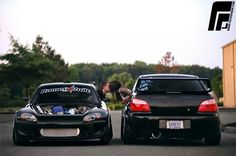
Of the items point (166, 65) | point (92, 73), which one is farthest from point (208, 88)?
point (92, 73)

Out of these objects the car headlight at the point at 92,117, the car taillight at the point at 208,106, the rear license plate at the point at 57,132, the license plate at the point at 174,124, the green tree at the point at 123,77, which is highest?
the green tree at the point at 123,77

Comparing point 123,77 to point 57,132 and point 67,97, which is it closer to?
point 67,97

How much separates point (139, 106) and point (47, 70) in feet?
166

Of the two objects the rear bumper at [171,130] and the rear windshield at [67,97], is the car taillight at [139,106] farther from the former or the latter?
the rear windshield at [67,97]

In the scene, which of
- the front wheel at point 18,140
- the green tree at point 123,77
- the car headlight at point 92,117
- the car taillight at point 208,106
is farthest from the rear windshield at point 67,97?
the green tree at point 123,77

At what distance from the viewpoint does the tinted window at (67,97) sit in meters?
13.5

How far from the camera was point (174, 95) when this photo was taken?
12.8 meters

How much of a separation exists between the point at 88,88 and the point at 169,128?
233 centimetres

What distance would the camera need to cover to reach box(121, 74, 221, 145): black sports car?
40.9 ft

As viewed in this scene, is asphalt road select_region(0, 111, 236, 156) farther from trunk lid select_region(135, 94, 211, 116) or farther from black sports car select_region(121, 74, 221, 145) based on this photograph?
trunk lid select_region(135, 94, 211, 116)

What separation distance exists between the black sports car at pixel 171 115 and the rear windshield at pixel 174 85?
0.22 metres

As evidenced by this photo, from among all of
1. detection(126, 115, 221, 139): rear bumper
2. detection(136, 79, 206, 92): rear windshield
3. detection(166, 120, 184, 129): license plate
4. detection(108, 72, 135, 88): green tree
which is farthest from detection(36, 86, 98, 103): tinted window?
detection(108, 72, 135, 88): green tree

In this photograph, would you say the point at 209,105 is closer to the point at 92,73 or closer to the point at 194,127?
the point at 194,127

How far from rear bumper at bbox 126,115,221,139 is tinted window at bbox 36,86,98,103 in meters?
1.35
